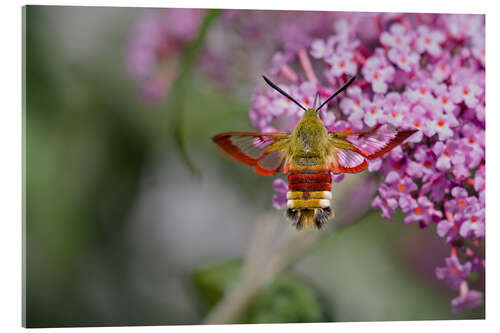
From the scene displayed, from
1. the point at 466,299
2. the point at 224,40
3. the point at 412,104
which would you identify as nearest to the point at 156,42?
the point at 224,40

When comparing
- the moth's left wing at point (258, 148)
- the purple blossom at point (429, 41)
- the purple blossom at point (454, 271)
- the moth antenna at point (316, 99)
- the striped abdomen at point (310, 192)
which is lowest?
the purple blossom at point (454, 271)

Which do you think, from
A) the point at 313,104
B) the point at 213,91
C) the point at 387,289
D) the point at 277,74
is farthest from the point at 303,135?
the point at 387,289

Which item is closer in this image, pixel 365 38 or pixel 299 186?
pixel 299 186

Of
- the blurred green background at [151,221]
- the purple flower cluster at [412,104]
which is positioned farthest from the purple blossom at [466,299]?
the purple flower cluster at [412,104]

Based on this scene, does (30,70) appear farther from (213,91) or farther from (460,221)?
(460,221)

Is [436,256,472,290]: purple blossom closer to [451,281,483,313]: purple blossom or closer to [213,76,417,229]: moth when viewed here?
[451,281,483,313]: purple blossom

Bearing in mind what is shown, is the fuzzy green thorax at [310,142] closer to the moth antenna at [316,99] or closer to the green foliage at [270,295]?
the moth antenna at [316,99]
